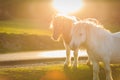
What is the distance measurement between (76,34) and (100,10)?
50.3 meters

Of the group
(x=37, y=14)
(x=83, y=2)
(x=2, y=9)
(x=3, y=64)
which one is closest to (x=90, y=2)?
(x=83, y=2)

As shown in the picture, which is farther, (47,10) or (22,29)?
(47,10)

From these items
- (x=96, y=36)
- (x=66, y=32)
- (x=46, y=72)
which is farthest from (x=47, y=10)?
(x=96, y=36)

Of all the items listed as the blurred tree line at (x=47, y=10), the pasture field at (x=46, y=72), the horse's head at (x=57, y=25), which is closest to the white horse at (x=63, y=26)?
the horse's head at (x=57, y=25)

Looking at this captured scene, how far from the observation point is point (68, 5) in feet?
205

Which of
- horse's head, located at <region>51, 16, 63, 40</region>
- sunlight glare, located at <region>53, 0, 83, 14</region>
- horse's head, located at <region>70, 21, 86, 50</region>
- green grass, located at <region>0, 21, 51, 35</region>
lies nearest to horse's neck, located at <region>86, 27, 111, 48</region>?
horse's head, located at <region>70, 21, 86, 50</region>

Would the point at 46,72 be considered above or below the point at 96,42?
below

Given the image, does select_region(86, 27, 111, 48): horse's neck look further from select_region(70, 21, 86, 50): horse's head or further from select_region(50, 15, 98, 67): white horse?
select_region(50, 15, 98, 67): white horse

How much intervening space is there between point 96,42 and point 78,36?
0.81 metres

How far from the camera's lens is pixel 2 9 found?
184 feet

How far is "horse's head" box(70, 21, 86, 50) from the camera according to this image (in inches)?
412

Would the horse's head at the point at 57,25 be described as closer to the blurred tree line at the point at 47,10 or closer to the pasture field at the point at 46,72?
the pasture field at the point at 46,72

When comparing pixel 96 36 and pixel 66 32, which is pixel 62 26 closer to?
pixel 66 32

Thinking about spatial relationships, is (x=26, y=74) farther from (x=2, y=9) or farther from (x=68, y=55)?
(x=2, y=9)
